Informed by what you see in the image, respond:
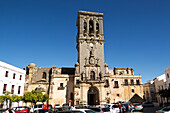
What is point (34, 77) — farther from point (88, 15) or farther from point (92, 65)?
point (88, 15)

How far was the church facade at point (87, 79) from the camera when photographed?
38.2m

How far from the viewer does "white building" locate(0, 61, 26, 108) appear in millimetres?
29292

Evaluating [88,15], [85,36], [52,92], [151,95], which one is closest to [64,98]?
[52,92]

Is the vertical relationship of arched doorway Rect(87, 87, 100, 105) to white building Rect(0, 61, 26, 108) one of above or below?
below

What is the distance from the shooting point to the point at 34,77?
43750 millimetres

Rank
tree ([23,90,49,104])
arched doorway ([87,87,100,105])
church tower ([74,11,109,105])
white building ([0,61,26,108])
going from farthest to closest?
1. arched doorway ([87,87,100,105])
2. church tower ([74,11,109,105])
3. white building ([0,61,26,108])
4. tree ([23,90,49,104])

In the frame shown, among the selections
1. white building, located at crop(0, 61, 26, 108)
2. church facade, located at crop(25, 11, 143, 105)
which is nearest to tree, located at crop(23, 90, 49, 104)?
white building, located at crop(0, 61, 26, 108)

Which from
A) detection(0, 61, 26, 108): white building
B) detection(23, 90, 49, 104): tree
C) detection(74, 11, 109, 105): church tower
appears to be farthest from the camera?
detection(74, 11, 109, 105): church tower

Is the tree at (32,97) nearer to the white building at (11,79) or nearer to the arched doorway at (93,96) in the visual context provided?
the white building at (11,79)

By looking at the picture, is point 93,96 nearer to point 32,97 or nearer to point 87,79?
point 87,79

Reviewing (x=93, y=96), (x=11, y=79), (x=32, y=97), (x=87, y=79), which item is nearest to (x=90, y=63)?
(x=87, y=79)

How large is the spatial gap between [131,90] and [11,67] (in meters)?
32.0

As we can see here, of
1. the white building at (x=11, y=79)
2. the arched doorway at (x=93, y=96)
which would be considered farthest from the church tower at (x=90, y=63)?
the white building at (x=11, y=79)

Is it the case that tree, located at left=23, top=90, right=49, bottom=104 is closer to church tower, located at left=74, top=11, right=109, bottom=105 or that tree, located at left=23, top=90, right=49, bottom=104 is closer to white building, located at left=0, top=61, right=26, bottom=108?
white building, located at left=0, top=61, right=26, bottom=108
